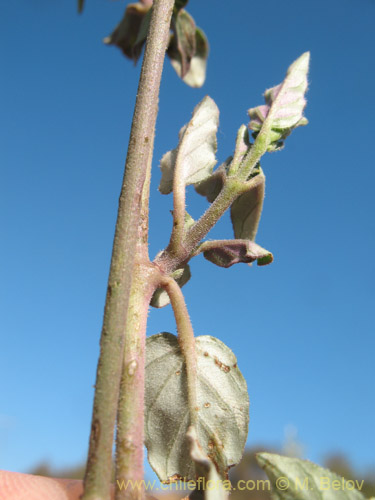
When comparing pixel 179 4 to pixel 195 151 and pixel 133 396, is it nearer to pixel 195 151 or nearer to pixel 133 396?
pixel 195 151

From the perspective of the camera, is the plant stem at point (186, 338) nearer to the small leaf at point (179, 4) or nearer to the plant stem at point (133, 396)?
the plant stem at point (133, 396)

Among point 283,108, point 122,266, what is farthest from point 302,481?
point 283,108

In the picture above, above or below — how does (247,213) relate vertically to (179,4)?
below

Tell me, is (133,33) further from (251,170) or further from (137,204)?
(137,204)

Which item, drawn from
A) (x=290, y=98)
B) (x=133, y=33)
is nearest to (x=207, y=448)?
(x=290, y=98)

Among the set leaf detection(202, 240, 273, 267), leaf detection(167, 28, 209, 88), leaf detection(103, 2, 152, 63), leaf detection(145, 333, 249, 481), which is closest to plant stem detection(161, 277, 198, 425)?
leaf detection(145, 333, 249, 481)

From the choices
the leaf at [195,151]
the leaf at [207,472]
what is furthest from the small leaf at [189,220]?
the leaf at [207,472]
